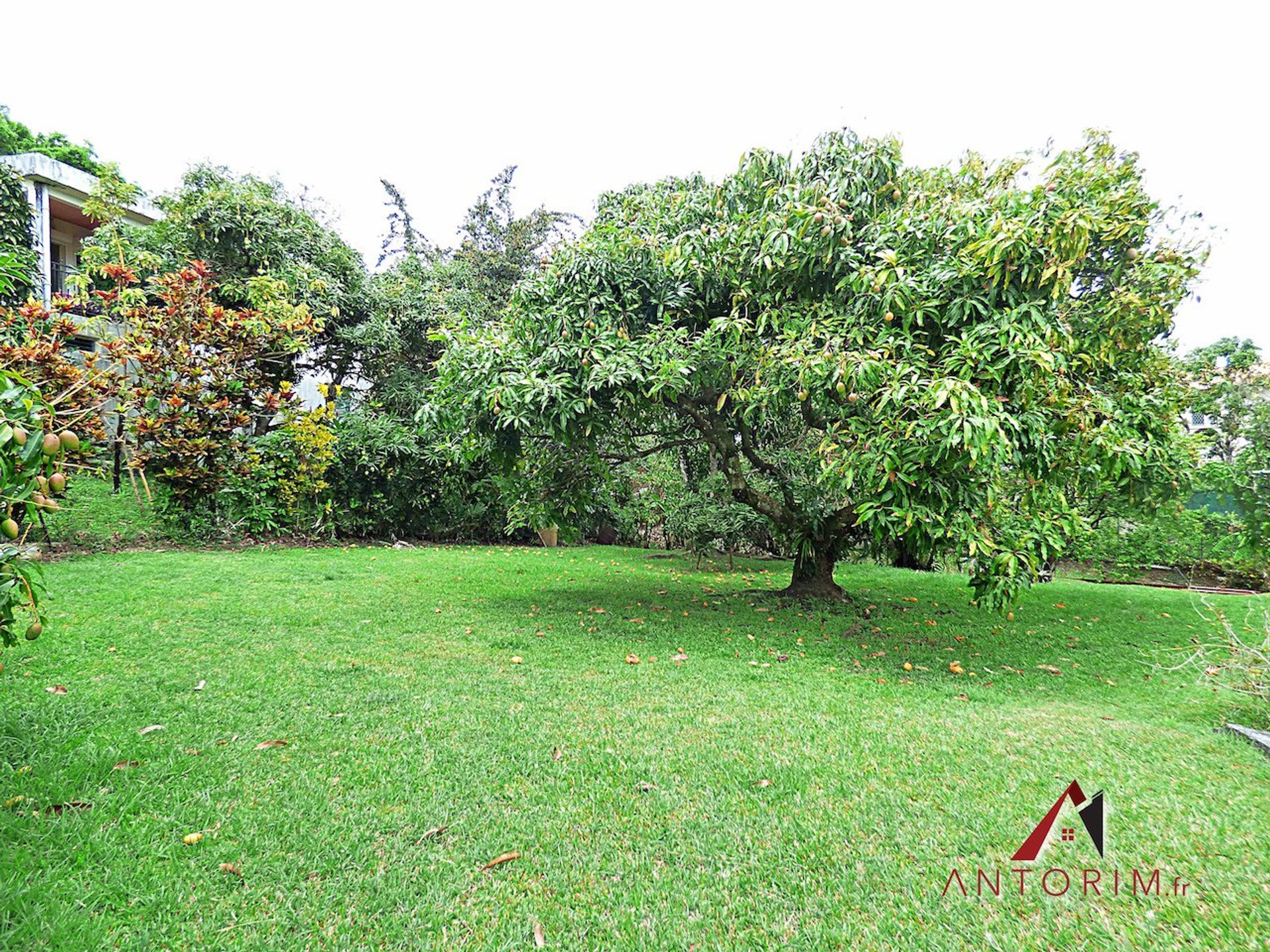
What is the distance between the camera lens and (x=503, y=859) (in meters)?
1.75

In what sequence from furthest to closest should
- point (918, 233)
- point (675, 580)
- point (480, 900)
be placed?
point (675, 580)
point (918, 233)
point (480, 900)

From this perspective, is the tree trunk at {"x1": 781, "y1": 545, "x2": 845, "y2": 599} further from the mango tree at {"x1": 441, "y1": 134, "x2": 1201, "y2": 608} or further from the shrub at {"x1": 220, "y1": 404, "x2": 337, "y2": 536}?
the shrub at {"x1": 220, "y1": 404, "x2": 337, "y2": 536}

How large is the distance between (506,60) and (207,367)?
5.53 meters

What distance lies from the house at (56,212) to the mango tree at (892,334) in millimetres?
9154

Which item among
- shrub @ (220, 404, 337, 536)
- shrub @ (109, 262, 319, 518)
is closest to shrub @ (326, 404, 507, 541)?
shrub @ (220, 404, 337, 536)

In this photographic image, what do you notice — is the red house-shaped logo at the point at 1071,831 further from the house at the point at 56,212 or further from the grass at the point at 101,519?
the house at the point at 56,212

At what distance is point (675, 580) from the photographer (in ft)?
24.2

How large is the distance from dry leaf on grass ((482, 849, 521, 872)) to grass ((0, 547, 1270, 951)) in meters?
0.03

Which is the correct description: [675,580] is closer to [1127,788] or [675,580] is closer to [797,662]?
[797,662]

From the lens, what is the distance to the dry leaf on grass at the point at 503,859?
1723 mm

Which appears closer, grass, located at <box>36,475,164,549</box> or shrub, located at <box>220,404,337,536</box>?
grass, located at <box>36,475,164,549</box>

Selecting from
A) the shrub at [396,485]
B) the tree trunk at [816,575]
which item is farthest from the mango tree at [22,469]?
the shrub at [396,485]

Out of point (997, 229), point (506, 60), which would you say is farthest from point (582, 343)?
point (506, 60)

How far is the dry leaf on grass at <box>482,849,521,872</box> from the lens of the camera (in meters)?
1.72
